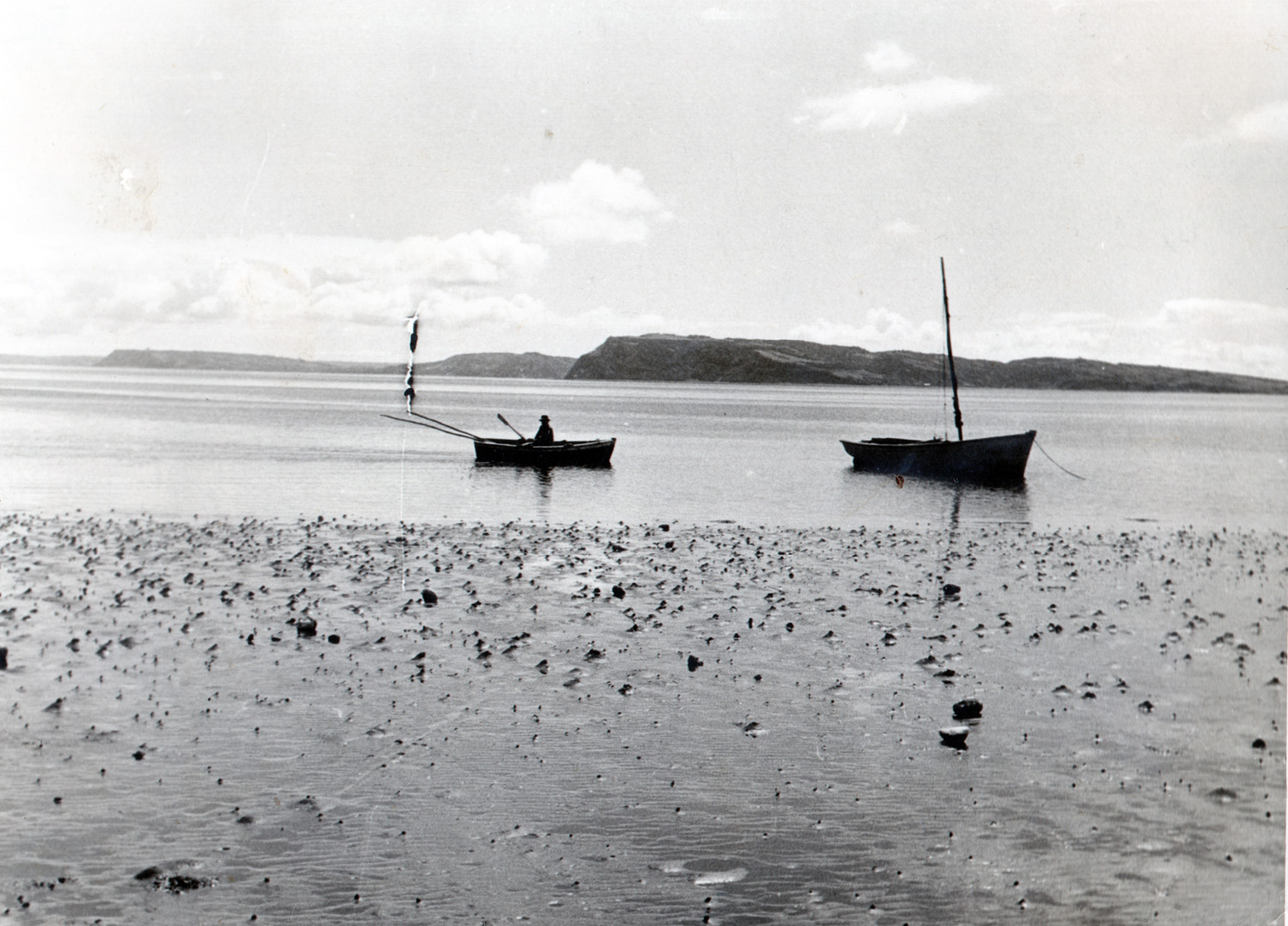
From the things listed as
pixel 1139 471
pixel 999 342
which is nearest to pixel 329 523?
pixel 999 342

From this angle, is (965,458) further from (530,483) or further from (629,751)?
(629,751)

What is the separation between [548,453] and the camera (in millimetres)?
44250

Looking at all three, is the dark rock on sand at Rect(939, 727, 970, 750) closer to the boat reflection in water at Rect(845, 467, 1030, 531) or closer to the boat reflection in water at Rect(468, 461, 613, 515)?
the boat reflection in water at Rect(845, 467, 1030, 531)

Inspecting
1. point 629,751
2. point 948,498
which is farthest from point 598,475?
point 629,751

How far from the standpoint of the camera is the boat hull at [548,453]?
44.4 meters

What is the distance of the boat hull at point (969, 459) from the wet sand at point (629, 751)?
23.9 meters

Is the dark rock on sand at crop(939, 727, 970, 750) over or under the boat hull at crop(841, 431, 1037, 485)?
under

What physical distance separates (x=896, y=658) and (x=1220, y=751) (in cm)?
432

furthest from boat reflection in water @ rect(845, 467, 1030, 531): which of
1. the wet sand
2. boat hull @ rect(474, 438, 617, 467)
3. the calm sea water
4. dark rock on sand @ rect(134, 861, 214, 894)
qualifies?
dark rock on sand @ rect(134, 861, 214, 894)

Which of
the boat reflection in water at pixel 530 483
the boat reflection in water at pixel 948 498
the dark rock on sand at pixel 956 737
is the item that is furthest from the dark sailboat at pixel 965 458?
the dark rock on sand at pixel 956 737

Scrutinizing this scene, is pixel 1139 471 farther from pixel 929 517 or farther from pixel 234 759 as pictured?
pixel 234 759

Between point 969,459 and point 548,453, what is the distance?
675 inches

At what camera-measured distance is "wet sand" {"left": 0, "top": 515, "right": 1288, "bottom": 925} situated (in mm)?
8414

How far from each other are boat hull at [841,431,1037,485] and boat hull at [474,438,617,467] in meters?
12.6
